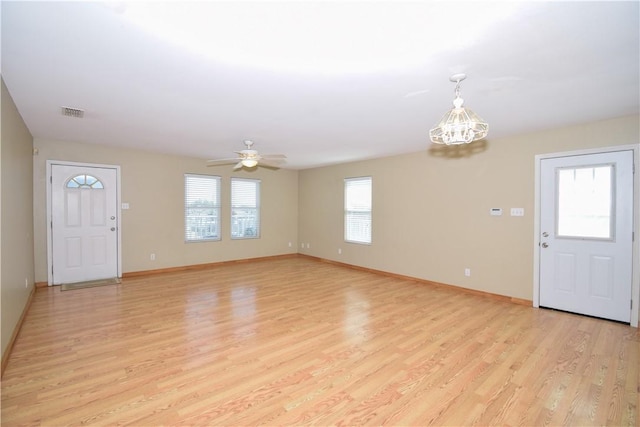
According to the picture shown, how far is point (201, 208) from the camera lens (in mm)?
6699

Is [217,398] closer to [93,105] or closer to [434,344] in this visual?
[434,344]

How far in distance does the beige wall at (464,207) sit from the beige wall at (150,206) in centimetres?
291

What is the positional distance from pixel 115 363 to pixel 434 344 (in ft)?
9.82

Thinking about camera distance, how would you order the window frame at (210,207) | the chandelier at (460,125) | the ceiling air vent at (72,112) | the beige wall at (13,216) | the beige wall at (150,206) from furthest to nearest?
the window frame at (210,207) → the beige wall at (150,206) → the ceiling air vent at (72,112) → the beige wall at (13,216) → the chandelier at (460,125)

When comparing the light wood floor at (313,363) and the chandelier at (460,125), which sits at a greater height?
the chandelier at (460,125)

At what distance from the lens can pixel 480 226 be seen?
4758mm

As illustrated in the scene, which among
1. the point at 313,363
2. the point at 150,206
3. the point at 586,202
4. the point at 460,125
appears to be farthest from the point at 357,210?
the point at 460,125

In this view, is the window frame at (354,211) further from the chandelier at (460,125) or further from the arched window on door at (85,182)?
the arched window on door at (85,182)

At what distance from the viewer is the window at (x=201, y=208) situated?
6.50m

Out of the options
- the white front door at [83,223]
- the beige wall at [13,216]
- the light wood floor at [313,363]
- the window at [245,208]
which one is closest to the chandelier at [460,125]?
the light wood floor at [313,363]

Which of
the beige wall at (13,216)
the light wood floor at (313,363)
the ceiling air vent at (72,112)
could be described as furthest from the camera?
the ceiling air vent at (72,112)

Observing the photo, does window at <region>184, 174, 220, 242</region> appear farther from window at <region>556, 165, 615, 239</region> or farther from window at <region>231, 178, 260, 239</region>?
window at <region>556, 165, 615, 239</region>

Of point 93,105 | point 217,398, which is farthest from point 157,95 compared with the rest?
point 217,398

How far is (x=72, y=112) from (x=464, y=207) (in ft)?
18.4
